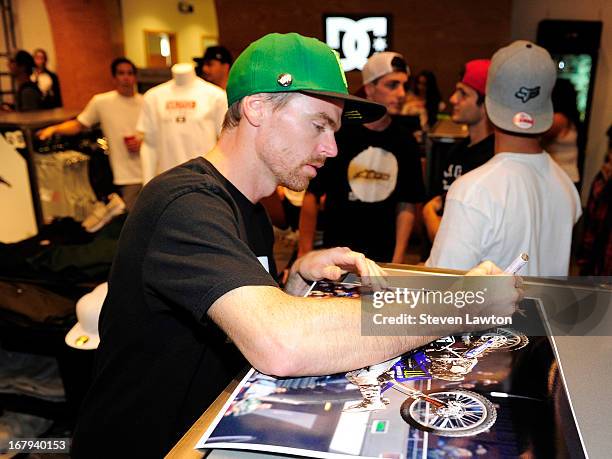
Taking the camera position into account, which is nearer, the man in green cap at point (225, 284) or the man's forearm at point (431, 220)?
the man in green cap at point (225, 284)

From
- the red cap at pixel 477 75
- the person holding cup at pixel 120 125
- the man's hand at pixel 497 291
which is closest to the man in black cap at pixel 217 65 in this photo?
the person holding cup at pixel 120 125

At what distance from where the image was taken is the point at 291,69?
43.8 inches

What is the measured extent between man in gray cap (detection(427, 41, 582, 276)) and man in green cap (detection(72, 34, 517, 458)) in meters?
0.41

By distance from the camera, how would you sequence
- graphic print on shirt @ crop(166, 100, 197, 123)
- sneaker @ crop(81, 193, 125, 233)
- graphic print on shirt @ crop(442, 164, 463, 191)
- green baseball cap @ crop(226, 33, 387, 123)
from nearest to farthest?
1. green baseball cap @ crop(226, 33, 387, 123)
2. graphic print on shirt @ crop(442, 164, 463, 191)
3. sneaker @ crop(81, 193, 125, 233)
4. graphic print on shirt @ crop(166, 100, 197, 123)

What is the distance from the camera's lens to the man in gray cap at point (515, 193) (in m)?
1.52

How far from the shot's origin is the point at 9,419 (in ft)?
8.39

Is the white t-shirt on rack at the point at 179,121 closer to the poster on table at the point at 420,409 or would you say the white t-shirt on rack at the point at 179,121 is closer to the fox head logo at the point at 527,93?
the fox head logo at the point at 527,93

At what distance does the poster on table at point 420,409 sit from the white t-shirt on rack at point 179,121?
10.6ft

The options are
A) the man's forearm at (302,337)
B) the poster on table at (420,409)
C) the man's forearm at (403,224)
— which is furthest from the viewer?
the man's forearm at (403,224)

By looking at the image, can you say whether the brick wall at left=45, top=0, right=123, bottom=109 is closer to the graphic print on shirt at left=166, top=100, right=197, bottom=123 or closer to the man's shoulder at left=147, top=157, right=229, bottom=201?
Answer: the graphic print on shirt at left=166, top=100, right=197, bottom=123

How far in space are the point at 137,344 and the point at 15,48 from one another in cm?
1076

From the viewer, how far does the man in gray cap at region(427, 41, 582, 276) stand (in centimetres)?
152

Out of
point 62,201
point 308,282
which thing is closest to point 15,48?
point 62,201

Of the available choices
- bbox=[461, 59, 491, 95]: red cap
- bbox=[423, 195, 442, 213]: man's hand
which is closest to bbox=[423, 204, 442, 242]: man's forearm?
bbox=[423, 195, 442, 213]: man's hand
